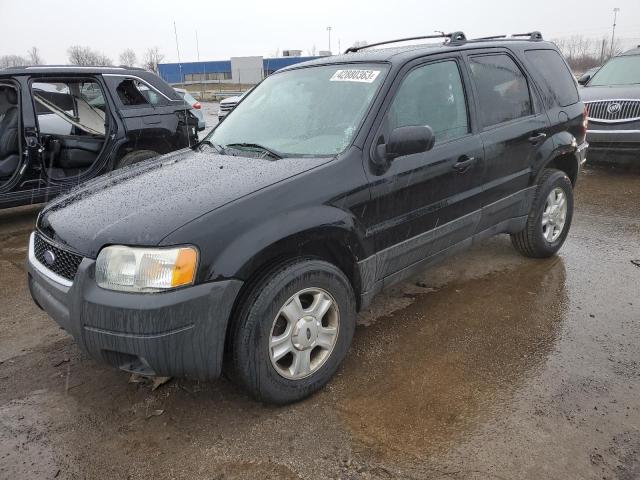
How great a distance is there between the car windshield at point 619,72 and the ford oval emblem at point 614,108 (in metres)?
0.99

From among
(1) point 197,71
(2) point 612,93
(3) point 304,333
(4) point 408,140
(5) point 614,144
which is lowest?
(3) point 304,333

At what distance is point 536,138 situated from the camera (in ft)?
13.5

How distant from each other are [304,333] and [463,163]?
166 cm

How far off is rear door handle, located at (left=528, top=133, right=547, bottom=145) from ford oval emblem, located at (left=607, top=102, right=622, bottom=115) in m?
4.86

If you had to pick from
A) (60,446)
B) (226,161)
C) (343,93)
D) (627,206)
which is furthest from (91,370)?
(627,206)

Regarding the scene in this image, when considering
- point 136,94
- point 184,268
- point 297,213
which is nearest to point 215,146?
point 297,213

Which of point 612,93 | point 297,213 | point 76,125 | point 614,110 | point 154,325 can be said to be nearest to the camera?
point 154,325

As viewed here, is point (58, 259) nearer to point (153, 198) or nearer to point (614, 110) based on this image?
point (153, 198)

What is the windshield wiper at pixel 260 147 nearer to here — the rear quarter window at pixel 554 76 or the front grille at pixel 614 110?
the rear quarter window at pixel 554 76

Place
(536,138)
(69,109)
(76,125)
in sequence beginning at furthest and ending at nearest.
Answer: (69,109) → (76,125) → (536,138)

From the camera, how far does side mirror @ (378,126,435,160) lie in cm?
286

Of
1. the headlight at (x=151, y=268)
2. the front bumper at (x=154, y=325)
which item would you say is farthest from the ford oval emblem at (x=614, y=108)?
the headlight at (x=151, y=268)

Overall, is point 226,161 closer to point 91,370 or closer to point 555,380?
point 91,370

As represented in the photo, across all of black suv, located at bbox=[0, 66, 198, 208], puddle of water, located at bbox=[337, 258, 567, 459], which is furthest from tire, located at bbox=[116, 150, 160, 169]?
puddle of water, located at bbox=[337, 258, 567, 459]
